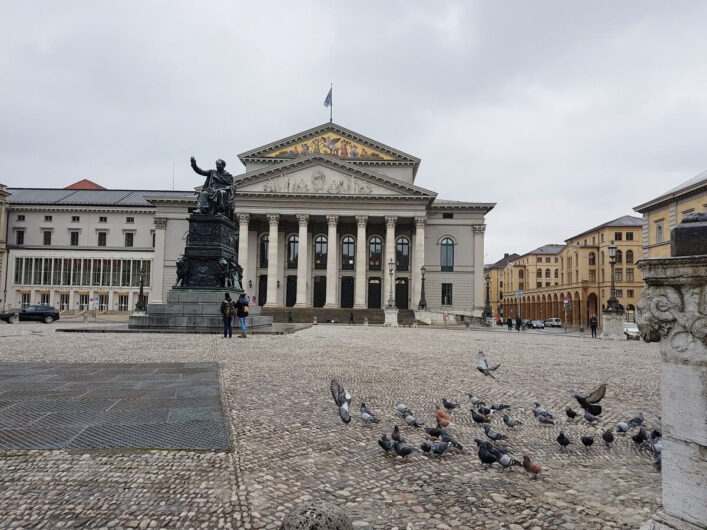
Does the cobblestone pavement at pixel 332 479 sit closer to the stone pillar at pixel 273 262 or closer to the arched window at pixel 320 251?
the stone pillar at pixel 273 262

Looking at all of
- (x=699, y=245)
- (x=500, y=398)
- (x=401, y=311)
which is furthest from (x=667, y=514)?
(x=401, y=311)

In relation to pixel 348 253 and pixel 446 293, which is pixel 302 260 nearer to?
pixel 348 253

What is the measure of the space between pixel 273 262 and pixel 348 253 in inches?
359

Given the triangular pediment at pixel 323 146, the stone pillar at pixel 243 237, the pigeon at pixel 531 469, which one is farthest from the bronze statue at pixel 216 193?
the triangular pediment at pixel 323 146

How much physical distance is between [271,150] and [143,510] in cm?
5593

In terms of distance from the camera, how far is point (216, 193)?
831 inches

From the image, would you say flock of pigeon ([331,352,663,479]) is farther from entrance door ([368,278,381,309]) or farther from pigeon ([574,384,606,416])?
entrance door ([368,278,381,309])

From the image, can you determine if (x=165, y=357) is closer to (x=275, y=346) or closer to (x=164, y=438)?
(x=275, y=346)

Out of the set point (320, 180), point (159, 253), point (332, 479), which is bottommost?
point (332, 479)

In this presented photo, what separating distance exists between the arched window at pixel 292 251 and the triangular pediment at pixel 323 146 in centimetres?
928

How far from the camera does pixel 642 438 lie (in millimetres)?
Answer: 5012

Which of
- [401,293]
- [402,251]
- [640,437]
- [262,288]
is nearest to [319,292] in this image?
[262,288]

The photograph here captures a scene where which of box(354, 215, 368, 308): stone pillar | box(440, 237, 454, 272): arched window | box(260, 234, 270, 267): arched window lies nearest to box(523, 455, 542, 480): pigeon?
box(354, 215, 368, 308): stone pillar

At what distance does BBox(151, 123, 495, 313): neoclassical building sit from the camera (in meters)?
52.1
